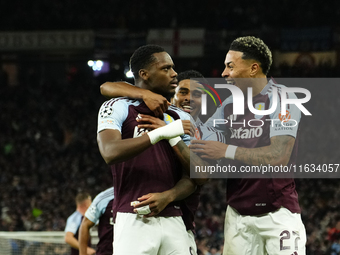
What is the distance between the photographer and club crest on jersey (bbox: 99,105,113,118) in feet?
11.1

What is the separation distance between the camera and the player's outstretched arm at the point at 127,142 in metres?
3.17

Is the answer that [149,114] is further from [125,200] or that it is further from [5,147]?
[5,147]

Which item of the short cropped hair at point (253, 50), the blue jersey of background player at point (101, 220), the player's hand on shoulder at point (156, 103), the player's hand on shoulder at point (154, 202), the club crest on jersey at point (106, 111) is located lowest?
the blue jersey of background player at point (101, 220)

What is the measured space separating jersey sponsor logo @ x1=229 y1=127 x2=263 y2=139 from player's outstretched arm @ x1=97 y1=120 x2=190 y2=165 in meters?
0.79

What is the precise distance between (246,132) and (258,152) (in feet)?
0.91

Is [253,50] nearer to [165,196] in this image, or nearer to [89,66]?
[165,196]

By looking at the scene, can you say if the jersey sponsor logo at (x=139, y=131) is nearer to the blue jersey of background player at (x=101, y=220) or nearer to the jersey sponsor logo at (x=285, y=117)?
the jersey sponsor logo at (x=285, y=117)

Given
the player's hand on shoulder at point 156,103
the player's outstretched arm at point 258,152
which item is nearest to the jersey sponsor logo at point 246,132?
the player's outstretched arm at point 258,152

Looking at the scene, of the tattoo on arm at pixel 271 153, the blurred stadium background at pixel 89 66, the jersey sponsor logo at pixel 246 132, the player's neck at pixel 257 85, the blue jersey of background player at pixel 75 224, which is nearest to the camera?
the tattoo on arm at pixel 271 153

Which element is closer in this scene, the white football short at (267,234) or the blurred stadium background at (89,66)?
the white football short at (267,234)

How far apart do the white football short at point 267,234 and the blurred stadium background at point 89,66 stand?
10.8 meters

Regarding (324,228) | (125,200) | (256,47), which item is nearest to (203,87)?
(256,47)

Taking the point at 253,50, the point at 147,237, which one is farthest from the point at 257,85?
the point at 147,237

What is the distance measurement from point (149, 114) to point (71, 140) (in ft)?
56.2
